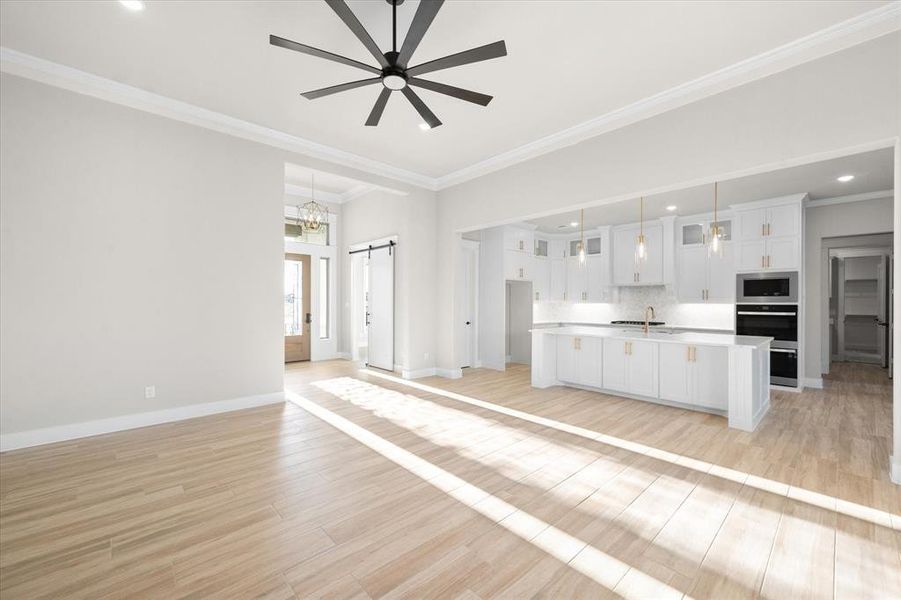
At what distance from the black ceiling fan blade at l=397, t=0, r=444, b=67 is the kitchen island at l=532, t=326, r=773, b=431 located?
4.15 metres

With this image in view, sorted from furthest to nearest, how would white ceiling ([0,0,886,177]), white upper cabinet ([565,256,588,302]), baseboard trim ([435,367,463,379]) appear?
white upper cabinet ([565,256,588,302]) → baseboard trim ([435,367,463,379]) → white ceiling ([0,0,886,177])

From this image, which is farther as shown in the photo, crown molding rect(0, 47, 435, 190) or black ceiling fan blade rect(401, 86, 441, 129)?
crown molding rect(0, 47, 435, 190)

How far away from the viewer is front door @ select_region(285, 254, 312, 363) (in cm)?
789

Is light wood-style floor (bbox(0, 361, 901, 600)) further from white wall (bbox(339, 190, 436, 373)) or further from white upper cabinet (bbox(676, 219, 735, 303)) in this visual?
white upper cabinet (bbox(676, 219, 735, 303))

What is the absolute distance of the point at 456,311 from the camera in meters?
6.59

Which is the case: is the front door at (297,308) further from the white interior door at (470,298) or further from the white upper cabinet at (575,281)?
the white upper cabinet at (575,281)

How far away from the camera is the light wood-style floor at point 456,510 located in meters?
1.83

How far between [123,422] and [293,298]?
14.1 feet

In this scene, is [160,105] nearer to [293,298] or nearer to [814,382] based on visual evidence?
[293,298]

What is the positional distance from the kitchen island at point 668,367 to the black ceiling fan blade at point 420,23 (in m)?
4.15

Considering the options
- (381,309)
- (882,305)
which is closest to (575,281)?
(381,309)

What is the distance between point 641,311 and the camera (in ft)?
27.0

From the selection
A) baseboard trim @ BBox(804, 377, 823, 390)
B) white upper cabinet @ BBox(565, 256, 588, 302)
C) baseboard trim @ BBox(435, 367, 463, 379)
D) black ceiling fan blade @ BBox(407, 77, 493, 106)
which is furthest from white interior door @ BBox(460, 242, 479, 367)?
baseboard trim @ BBox(804, 377, 823, 390)

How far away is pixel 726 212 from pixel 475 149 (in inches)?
190
